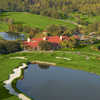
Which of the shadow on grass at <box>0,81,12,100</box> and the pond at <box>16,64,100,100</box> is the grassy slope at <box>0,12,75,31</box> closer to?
the pond at <box>16,64,100,100</box>

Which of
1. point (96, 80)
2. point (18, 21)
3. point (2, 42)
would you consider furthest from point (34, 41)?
point (18, 21)

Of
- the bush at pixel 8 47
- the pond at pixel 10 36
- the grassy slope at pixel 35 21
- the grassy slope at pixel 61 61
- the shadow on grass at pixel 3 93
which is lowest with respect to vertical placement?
the shadow on grass at pixel 3 93

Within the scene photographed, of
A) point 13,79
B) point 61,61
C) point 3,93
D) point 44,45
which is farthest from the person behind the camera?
point 44,45

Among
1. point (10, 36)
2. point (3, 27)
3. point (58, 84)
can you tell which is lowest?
point (58, 84)

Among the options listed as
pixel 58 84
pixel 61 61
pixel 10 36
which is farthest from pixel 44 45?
pixel 10 36

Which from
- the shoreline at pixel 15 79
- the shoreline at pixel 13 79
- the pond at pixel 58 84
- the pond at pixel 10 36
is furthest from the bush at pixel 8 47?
the pond at pixel 10 36

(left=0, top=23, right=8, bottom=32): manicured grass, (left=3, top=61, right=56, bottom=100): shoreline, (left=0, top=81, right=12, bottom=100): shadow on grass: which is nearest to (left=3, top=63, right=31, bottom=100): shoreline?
(left=3, top=61, right=56, bottom=100): shoreline

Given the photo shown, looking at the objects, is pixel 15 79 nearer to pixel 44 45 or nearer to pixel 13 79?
pixel 13 79

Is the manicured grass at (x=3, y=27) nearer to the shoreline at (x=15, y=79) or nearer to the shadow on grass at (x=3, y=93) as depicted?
the shoreline at (x=15, y=79)

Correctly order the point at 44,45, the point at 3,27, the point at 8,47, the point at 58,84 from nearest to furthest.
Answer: the point at 58,84, the point at 8,47, the point at 44,45, the point at 3,27
